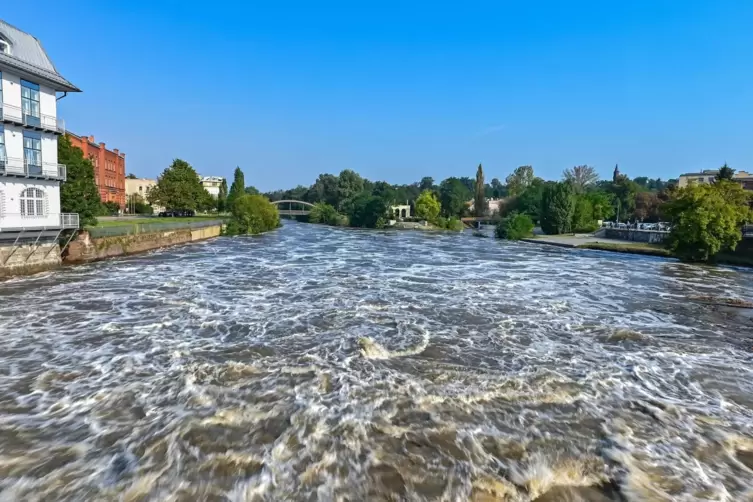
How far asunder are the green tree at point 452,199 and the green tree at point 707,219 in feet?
247

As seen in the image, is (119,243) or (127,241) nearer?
(119,243)

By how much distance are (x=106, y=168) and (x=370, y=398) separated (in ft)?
242

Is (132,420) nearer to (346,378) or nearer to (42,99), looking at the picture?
(346,378)

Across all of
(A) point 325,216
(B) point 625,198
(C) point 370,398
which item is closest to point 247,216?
(A) point 325,216

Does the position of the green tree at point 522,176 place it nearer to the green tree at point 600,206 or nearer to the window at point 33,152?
the green tree at point 600,206

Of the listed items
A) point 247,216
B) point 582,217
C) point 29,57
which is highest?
point 29,57

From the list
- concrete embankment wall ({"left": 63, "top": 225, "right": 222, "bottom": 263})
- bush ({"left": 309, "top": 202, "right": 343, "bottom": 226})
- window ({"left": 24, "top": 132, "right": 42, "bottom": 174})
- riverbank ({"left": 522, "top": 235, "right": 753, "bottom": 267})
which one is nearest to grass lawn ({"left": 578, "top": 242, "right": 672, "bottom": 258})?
riverbank ({"left": 522, "top": 235, "right": 753, "bottom": 267})

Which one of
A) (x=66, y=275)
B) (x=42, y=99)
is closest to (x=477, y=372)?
(x=66, y=275)

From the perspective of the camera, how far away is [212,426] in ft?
24.1

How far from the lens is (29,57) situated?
80.9 ft

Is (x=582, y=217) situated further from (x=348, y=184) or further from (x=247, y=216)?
(x=348, y=184)

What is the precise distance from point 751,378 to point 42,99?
3168 centimetres

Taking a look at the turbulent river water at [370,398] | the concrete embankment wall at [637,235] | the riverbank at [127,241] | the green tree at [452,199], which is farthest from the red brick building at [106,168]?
the green tree at [452,199]

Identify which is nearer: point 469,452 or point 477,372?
point 469,452
